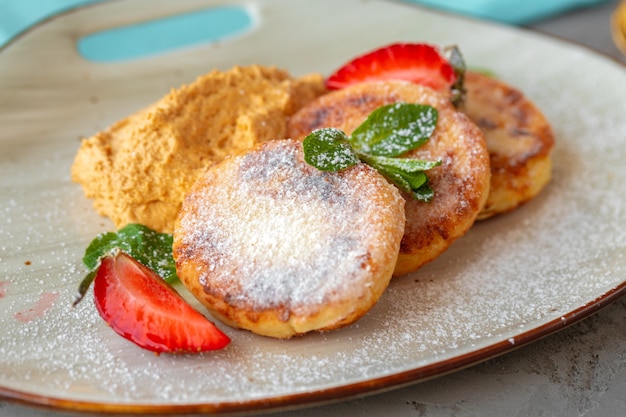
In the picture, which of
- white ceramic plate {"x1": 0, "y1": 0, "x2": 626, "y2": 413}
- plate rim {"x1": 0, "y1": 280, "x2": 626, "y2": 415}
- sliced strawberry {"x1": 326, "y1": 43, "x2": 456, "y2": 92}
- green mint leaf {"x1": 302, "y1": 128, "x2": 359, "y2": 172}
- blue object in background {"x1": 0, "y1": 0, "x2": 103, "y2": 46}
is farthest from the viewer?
blue object in background {"x1": 0, "y1": 0, "x2": 103, "y2": 46}

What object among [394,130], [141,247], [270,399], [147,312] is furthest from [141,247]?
[394,130]

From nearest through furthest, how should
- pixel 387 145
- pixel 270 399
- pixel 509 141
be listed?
pixel 270 399
pixel 387 145
pixel 509 141

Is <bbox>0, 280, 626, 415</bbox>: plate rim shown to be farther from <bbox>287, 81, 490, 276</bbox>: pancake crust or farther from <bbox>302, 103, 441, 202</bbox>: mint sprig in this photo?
<bbox>302, 103, 441, 202</bbox>: mint sprig

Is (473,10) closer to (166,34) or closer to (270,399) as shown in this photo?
(166,34)

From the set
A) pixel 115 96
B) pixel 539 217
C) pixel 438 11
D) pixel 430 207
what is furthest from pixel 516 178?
pixel 115 96

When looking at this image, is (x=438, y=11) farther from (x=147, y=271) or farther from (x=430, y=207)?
(x=147, y=271)

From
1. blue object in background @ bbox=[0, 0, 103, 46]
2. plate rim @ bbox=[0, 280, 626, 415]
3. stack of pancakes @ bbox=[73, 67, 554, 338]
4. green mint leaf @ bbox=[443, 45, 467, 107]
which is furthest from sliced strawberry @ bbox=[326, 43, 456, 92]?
blue object in background @ bbox=[0, 0, 103, 46]
